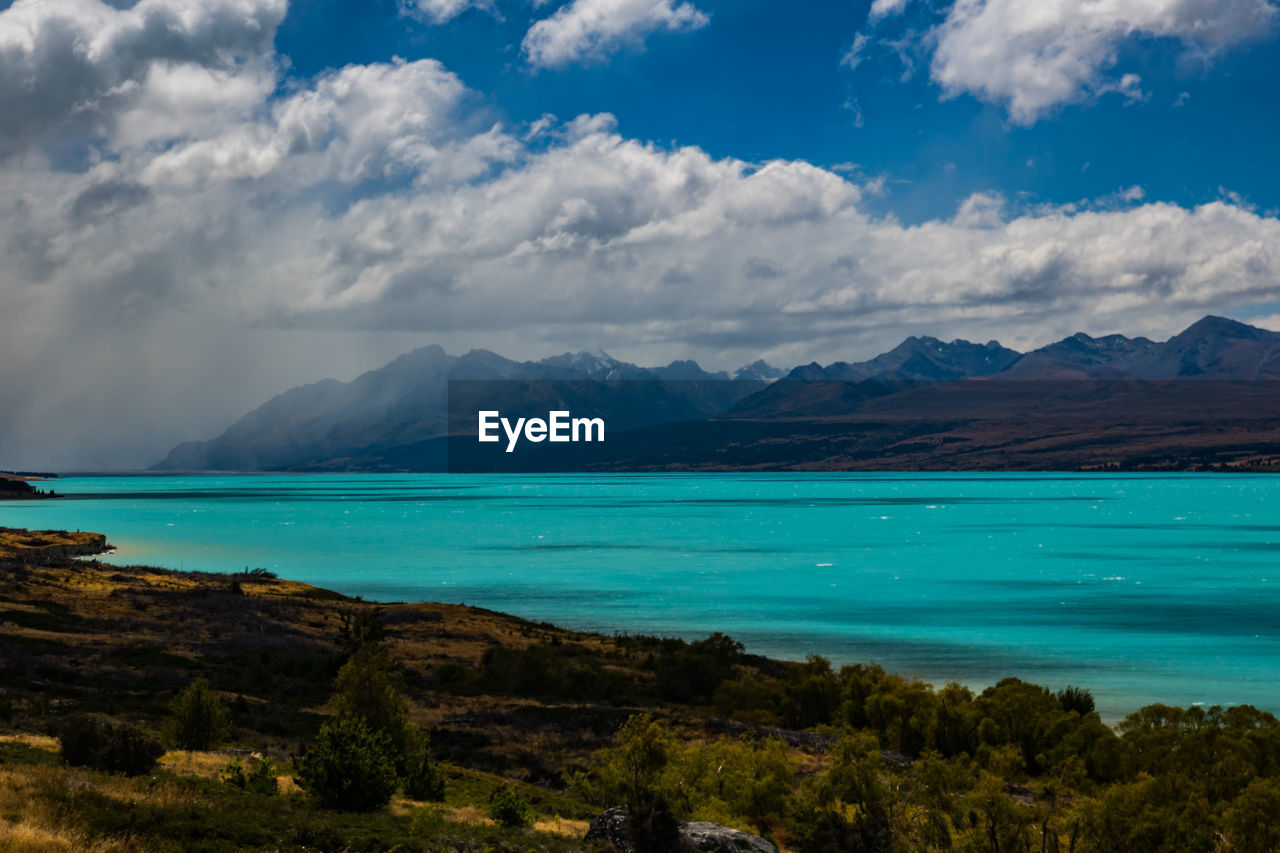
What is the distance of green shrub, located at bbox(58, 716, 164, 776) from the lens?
20.2 meters

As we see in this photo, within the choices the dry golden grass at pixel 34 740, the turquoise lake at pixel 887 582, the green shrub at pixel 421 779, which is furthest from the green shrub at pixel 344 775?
the turquoise lake at pixel 887 582

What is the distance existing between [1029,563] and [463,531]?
99.3 meters

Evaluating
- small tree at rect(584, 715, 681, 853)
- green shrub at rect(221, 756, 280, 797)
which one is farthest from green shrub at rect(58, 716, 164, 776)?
small tree at rect(584, 715, 681, 853)

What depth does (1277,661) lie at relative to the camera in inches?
2325

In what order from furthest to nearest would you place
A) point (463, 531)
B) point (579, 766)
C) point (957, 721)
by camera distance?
point (463, 531) < point (957, 721) < point (579, 766)

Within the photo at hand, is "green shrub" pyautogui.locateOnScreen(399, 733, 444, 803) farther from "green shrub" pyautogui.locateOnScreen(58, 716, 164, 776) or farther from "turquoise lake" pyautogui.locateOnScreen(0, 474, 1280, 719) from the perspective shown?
"turquoise lake" pyautogui.locateOnScreen(0, 474, 1280, 719)

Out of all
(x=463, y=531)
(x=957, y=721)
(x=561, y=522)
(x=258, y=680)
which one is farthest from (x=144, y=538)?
(x=957, y=721)

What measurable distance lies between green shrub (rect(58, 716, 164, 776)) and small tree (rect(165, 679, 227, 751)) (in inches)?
296

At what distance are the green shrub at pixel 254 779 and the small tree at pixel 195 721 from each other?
6496 mm

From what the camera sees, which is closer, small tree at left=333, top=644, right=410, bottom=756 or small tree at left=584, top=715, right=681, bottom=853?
small tree at left=584, top=715, right=681, bottom=853

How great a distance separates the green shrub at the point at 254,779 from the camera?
20.5 m

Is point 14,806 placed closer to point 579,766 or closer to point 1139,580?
point 579,766

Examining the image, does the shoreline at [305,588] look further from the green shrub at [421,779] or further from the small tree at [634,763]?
the green shrub at [421,779]

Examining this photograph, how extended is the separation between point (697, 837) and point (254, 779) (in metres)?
9.75
